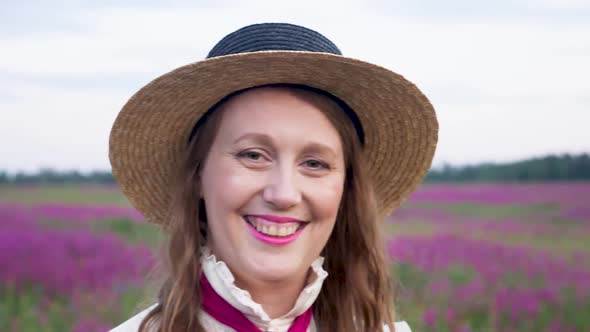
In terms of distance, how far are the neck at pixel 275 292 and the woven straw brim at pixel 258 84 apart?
1.73 ft

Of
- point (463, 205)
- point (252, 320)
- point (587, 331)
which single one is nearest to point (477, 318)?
point (587, 331)

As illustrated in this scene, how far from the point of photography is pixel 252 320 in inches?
78.9

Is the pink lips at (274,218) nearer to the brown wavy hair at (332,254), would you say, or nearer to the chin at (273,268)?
the chin at (273,268)

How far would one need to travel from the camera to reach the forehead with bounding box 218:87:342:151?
196 centimetres

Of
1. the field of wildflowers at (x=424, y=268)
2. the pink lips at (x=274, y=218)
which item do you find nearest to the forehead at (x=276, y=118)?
the pink lips at (x=274, y=218)

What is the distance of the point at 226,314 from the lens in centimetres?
200

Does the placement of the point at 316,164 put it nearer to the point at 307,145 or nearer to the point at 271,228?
the point at 307,145

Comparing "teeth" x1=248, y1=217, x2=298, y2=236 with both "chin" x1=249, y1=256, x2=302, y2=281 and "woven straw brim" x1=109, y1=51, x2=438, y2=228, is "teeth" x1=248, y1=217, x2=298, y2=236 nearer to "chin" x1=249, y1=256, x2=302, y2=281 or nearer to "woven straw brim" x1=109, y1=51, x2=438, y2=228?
"chin" x1=249, y1=256, x2=302, y2=281

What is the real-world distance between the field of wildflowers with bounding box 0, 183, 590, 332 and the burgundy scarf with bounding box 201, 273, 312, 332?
1.18 meters

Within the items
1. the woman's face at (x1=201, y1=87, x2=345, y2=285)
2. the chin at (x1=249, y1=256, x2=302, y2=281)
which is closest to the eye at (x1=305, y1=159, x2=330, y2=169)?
the woman's face at (x1=201, y1=87, x2=345, y2=285)

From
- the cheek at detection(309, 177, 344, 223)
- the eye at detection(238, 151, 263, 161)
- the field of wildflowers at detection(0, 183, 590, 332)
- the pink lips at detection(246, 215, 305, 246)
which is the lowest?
the field of wildflowers at detection(0, 183, 590, 332)

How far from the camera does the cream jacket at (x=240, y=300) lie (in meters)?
A: 1.96

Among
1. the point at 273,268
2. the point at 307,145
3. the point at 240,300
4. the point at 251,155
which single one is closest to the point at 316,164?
the point at 307,145

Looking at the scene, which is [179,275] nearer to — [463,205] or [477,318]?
[477,318]
